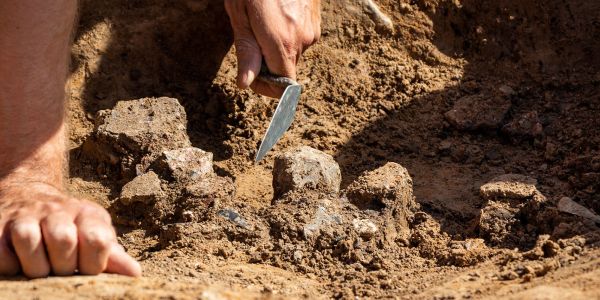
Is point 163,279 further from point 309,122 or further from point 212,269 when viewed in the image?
point 309,122

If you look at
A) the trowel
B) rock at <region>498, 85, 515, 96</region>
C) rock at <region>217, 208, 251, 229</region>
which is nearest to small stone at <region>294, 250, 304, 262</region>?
rock at <region>217, 208, 251, 229</region>

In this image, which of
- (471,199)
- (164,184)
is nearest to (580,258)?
(471,199)

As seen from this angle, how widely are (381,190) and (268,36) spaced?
2.50ft

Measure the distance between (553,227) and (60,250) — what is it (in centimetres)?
162

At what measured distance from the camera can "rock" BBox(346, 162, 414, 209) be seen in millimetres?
3318

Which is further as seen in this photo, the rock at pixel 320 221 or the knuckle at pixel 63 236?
the rock at pixel 320 221

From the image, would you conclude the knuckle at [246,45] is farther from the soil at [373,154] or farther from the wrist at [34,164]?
the wrist at [34,164]

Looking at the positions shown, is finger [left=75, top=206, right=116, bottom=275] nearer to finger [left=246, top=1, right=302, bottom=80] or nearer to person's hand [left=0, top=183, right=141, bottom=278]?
person's hand [left=0, top=183, right=141, bottom=278]

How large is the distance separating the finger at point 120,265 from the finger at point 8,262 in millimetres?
253

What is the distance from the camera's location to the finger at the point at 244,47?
3.54m

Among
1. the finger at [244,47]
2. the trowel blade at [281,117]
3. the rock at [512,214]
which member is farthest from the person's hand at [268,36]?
the rock at [512,214]

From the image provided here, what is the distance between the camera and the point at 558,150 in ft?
12.5

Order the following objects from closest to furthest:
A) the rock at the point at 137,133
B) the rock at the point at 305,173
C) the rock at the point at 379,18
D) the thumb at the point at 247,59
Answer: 1. the rock at the point at 305,173
2. the thumb at the point at 247,59
3. the rock at the point at 137,133
4. the rock at the point at 379,18

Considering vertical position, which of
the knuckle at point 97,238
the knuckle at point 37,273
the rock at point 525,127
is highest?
the rock at point 525,127
